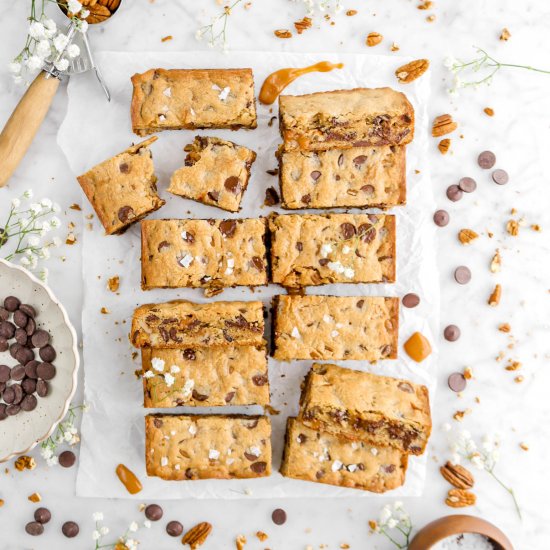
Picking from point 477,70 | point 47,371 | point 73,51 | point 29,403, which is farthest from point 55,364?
point 477,70

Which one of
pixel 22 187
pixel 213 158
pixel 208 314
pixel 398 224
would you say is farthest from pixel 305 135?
pixel 22 187

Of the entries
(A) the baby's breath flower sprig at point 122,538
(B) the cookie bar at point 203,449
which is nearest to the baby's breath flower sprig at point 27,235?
(B) the cookie bar at point 203,449

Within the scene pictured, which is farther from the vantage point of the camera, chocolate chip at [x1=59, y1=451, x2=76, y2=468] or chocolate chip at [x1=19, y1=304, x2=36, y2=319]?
chocolate chip at [x1=59, y1=451, x2=76, y2=468]

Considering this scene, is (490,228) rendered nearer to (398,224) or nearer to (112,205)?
(398,224)

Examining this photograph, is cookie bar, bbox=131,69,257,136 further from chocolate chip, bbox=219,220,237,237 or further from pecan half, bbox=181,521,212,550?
pecan half, bbox=181,521,212,550

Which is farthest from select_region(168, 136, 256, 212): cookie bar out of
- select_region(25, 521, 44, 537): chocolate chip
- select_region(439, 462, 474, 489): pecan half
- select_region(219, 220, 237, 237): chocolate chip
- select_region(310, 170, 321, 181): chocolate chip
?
select_region(25, 521, 44, 537): chocolate chip

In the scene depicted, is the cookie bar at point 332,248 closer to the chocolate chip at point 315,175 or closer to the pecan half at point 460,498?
the chocolate chip at point 315,175
